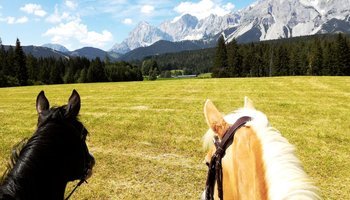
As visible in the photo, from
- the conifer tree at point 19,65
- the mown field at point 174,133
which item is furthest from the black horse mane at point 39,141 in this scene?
the conifer tree at point 19,65

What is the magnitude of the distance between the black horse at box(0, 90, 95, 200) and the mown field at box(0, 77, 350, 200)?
17.0ft

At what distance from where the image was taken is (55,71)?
3354 inches

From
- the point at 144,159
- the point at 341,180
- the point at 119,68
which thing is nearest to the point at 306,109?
the point at 341,180

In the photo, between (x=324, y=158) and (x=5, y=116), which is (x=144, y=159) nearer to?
(x=324, y=158)

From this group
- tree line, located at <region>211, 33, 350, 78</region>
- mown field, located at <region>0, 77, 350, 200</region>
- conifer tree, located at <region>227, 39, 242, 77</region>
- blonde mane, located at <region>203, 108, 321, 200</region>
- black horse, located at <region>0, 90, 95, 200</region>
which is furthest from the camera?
conifer tree, located at <region>227, 39, 242, 77</region>

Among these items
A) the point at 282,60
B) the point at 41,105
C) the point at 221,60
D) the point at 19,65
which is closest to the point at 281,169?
the point at 41,105

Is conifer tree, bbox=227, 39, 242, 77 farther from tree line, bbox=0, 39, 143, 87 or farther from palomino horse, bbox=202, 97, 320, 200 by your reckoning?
palomino horse, bbox=202, 97, 320, 200

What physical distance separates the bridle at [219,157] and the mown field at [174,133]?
6.07 meters

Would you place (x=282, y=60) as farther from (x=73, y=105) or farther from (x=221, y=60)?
(x=73, y=105)

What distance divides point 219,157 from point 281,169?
589 millimetres

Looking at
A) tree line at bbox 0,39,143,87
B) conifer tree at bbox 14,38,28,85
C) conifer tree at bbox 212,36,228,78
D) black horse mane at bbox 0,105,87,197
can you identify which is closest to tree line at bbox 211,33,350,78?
conifer tree at bbox 212,36,228,78

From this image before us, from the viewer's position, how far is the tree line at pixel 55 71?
66.7m

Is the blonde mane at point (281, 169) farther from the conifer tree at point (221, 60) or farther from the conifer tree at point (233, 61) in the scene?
the conifer tree at point (221, 60)

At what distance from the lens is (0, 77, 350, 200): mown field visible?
29.6ft
